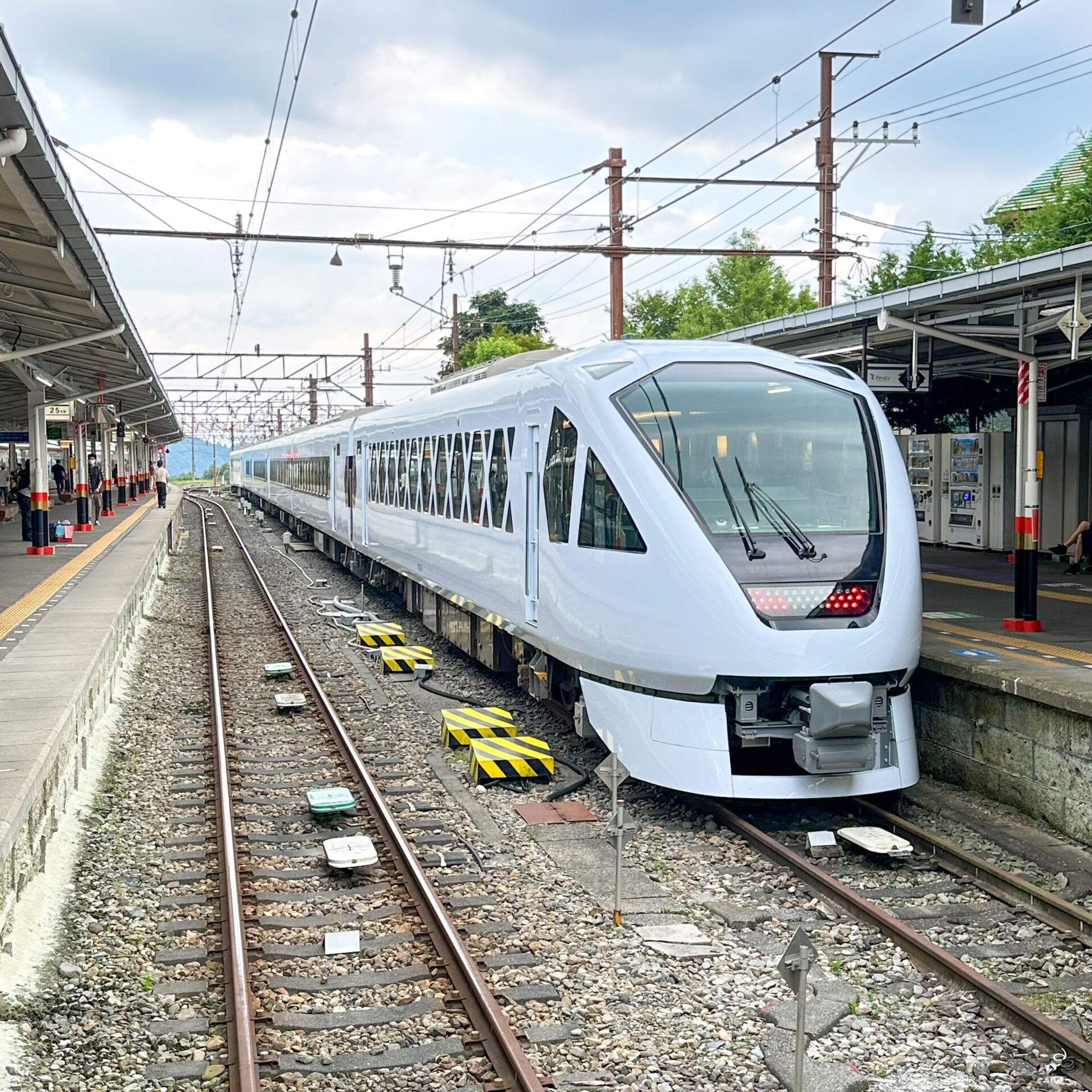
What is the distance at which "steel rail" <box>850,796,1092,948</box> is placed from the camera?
6.24 meters

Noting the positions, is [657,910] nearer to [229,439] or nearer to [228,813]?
[228,813]

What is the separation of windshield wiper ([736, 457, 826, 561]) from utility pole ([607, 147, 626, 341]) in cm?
920

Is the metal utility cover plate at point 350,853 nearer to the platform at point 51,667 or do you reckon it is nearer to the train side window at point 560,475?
the platform at point 51,667

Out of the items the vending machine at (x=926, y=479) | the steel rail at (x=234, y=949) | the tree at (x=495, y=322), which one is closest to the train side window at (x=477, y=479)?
the steel rail at (x=234, y=949)

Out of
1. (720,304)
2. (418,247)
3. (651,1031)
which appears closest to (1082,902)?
(651,1031)

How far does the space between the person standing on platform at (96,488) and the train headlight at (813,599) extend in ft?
89.7

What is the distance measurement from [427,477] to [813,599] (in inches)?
299

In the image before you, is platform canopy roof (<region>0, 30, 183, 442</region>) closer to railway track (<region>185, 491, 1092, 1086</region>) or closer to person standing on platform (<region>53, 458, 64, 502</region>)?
railway track (<region>185, 491, 1092, 1086</region>)

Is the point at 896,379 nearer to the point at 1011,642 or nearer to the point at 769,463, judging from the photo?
the point at 1011,642

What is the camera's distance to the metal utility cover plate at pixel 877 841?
23.3 feet

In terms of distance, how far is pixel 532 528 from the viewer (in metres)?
9.68

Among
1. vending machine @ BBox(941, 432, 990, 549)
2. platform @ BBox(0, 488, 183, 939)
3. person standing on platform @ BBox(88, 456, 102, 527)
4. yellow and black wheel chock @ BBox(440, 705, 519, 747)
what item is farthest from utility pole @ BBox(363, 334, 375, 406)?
yellow and black wheel chock @ BBox(440, 705, 519, 747)

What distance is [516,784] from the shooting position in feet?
29.6

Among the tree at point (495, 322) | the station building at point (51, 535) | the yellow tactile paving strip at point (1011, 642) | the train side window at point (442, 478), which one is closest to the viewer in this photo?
the station building at point (51, 535)
